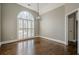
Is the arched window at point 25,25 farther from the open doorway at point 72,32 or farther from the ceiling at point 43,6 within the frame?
the open doorway at point 72,32

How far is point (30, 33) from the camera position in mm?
3031

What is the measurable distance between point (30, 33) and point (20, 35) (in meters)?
0.32

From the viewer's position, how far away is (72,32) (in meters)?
2.81

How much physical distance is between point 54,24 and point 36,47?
933 mm

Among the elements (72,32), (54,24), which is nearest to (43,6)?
(54,24)

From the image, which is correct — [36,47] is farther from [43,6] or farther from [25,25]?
[43,6]

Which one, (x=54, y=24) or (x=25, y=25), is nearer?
(x=25, y=25)

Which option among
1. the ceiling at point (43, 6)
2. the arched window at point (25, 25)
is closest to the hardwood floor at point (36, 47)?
the arched window at point (25, 25)

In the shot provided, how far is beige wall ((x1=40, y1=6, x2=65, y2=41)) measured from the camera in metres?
2.94

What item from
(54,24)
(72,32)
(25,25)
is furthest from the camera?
(54,24)

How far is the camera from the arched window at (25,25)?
2926mm

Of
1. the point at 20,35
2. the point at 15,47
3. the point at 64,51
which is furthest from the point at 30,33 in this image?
the point at 64,51

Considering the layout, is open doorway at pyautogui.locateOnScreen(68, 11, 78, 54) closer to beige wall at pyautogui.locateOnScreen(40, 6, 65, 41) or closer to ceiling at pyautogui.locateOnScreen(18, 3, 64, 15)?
beige wall at pyautogui.locateOnScreen(40, 6, 65, 41)

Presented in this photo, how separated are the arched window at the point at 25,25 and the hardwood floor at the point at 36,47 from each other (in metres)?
0.22
